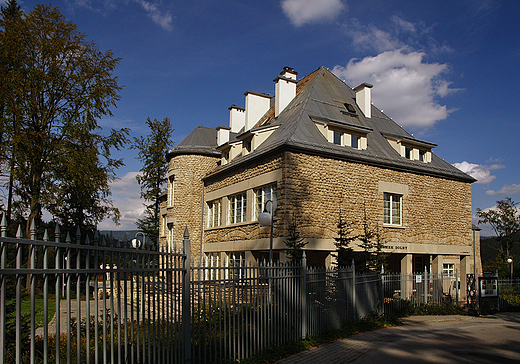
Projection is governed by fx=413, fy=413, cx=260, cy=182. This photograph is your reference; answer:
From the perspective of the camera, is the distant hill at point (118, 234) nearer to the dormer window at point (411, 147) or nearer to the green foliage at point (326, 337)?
the green foliage at point (326, 337)

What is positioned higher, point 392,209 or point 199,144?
point 199,144

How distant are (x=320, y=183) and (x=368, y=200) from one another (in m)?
3.29

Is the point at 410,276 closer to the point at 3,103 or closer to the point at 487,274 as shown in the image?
the point at 487,274

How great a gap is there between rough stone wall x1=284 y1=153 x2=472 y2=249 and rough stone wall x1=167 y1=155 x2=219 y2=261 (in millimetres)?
10833

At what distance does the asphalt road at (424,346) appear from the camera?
8.25 metres

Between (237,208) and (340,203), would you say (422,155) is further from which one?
(237,208)

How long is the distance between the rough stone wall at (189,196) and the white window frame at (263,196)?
26.0 ft

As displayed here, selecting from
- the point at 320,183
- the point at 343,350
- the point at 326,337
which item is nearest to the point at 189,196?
the point at 320,183

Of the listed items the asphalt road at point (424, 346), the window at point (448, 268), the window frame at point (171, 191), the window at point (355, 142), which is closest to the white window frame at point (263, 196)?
the window at point (355, 142)

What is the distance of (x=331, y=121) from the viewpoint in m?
20.2

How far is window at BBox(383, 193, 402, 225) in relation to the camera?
21.1 m

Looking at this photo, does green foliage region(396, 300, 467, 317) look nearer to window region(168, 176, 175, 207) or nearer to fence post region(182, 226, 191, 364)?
fence post region(182, 226, 191, 364)

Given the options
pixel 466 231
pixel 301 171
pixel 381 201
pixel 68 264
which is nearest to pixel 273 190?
pixel 301 171

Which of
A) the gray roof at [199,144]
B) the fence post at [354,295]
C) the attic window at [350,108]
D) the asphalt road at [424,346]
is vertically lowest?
the asphalt road at [424,346]
